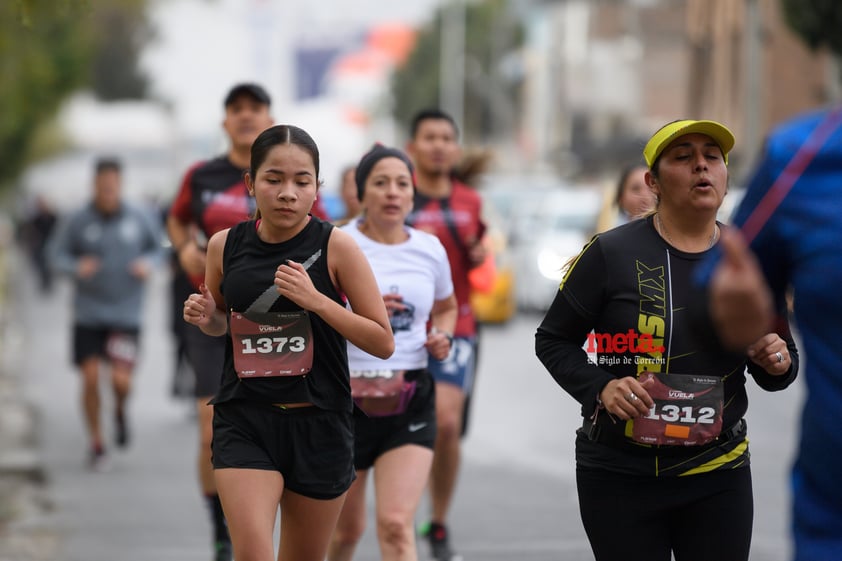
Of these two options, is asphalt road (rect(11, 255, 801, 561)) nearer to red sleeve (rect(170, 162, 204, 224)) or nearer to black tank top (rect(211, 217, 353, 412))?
red sleeve (rect(170, 162, 204, 224))

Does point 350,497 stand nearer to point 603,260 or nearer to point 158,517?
point 603,260

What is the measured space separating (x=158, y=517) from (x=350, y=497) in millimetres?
3633

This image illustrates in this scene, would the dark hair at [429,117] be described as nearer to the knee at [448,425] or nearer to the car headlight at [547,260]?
the knee at [448,425]

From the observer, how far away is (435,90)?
93.9 meters

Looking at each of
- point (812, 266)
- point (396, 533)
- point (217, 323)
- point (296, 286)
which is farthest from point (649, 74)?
point (812, 266)

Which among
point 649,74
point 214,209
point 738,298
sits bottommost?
point 214,209

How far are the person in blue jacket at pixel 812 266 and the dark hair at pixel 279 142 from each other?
2009 millimetres

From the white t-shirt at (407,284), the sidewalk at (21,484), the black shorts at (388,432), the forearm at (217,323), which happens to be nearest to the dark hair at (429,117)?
the white t-shirt at (407,284)

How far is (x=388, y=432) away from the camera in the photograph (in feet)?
22.3

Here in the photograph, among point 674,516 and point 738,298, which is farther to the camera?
point 674,516

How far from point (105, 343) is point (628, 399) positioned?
8.41m

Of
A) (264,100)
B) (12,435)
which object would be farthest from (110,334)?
(264,100)

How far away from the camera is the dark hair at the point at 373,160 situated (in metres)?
7.16

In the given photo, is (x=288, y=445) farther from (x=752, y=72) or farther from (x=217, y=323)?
(x=752, y=72)
